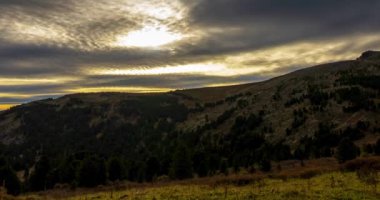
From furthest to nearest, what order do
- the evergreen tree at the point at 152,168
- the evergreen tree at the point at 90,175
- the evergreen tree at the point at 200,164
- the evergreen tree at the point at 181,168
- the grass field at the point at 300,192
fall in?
the evergreen tree at the point at 152,168
the evergreen tree at the point at 200,164
the evergreen tree at the point at 181,168
the evergreen tree at the point at 90,175
the grass field at the point at 300,192

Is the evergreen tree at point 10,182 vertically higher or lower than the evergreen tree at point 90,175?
lower

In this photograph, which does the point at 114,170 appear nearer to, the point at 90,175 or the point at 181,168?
the point at 90,175

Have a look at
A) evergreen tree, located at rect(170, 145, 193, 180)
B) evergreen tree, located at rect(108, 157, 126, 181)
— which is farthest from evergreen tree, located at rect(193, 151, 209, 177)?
evergreen tree, located at rect(108, 157, 126, 181)

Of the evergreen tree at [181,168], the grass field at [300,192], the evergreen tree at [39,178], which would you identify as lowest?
the evergreen tree at [39,178]

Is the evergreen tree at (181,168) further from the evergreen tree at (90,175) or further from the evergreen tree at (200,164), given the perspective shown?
the evergreen tree at (90,175)

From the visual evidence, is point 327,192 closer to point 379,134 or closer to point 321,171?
point 321,171

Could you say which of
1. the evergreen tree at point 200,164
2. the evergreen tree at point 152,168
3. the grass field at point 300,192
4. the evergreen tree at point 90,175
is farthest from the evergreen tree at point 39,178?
the grass field at point 300,192

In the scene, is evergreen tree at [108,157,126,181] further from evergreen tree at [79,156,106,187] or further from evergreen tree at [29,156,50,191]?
evergreen tree at [29,156,50,191]

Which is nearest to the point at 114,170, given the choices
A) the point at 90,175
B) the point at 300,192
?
the point at 90,175

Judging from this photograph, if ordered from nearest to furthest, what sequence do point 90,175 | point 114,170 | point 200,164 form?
point 90,175 < point 114,170 < point 200,164

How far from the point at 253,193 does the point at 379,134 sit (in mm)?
136118

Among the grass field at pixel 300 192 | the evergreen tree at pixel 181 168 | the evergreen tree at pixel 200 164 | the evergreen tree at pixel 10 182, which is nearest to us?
the grass field at pixel 300 192

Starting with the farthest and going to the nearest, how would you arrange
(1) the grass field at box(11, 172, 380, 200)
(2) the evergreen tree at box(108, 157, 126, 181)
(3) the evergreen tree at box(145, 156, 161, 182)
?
(3) the evergreen tree at box(145, 156, 161, 182), (2) the evergreen tree at box(108, 157, 126, 181), (1) the grass field at box(11, 172, 380, 200)

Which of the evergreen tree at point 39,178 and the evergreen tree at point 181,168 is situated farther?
the evergreen tree at point 39,178
